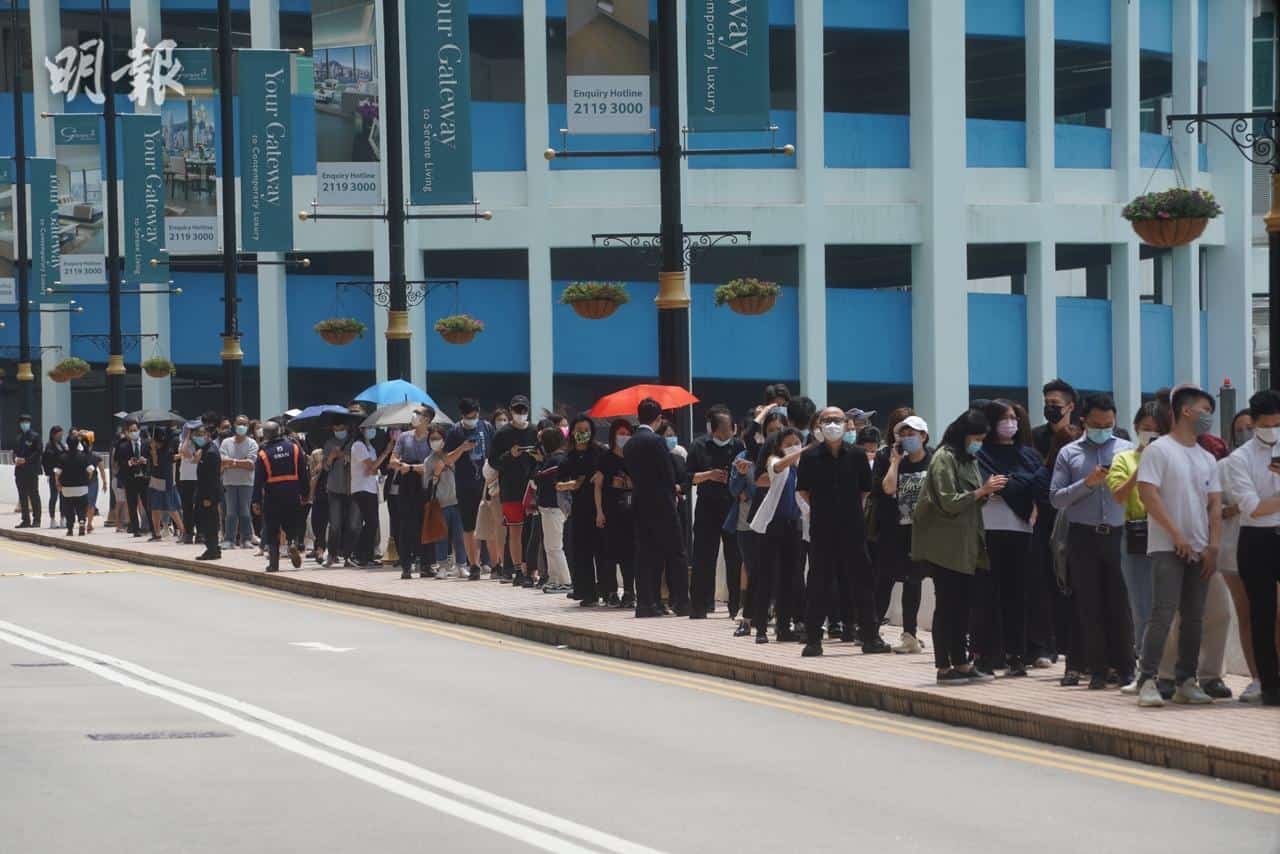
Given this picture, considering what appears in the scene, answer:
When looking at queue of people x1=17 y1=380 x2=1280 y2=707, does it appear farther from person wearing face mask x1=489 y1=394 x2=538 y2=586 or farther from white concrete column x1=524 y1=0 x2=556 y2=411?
white concrete column x1=524 y1=0 x2=556 y2=411

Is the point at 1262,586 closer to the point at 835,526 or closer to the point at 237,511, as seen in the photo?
the point at 835,526

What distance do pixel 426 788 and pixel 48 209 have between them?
126 feet

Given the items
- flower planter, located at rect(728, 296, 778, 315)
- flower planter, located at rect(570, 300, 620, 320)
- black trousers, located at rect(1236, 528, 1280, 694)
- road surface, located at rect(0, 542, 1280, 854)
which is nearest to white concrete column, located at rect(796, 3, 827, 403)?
flower planter, located at rect(728, 296, 778, 315)

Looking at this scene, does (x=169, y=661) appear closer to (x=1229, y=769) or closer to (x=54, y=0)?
(x=1229, y=769)

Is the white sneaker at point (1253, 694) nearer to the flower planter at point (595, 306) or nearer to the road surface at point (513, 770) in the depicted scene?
the road surface at point (513, 770)

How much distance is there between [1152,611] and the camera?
12781 millimetres

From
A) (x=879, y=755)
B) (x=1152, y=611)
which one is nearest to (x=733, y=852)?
(x=879, y=755)

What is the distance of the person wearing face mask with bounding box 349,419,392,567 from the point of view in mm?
25672

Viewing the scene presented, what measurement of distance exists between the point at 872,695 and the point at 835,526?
2176 millimetres

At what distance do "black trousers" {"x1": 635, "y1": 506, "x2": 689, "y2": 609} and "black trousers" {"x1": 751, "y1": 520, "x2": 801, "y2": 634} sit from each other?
1934mm

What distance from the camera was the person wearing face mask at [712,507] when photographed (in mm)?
18375

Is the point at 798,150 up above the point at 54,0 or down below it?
below

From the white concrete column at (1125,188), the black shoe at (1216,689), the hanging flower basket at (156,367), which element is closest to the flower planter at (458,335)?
the hanging flower basket at (156,367)

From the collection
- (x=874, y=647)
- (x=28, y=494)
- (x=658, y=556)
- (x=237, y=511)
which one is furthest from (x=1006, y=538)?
(x=28, y=494)
